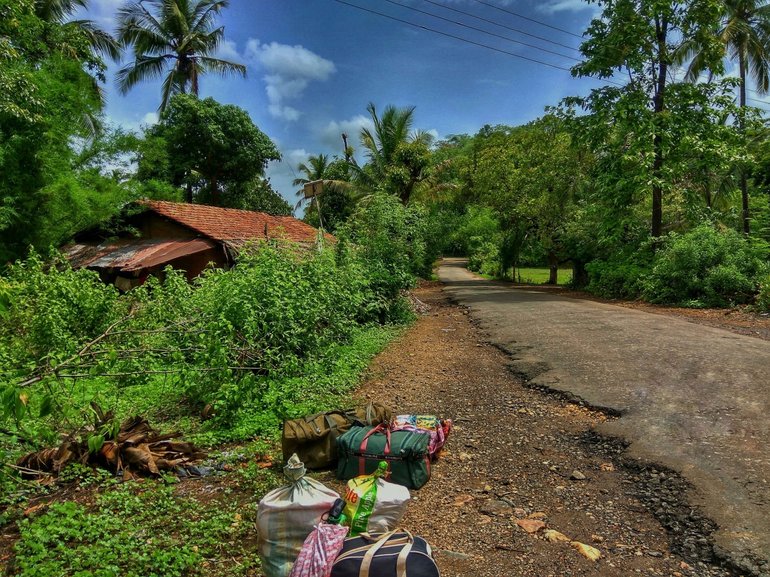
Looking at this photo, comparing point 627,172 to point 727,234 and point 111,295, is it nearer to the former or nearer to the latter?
point 727,234

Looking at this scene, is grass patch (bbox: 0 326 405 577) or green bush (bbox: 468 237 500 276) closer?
grass patch (bbox: 0 326 405 577)

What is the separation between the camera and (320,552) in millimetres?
2176

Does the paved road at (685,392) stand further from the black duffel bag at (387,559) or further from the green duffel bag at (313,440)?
the green duffel bag at (313,440)

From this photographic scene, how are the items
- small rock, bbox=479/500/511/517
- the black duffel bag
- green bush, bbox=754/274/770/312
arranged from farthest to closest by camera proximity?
green bush, bbox=754/274/770/312 → small rock, bbox=479/500/511/517 → the black duffel bag

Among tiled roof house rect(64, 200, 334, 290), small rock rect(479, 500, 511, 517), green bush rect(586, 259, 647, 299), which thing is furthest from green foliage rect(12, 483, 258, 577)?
green bush rect(586, 259, 647, 299)

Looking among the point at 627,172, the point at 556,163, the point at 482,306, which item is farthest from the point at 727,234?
the point at 556,163

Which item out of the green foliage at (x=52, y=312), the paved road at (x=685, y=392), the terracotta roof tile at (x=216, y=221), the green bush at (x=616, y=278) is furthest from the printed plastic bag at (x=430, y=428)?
the green bush at (x=616, y=278)

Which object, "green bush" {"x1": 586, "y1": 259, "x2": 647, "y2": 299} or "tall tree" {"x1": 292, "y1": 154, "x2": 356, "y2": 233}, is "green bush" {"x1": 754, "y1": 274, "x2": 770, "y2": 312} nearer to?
"green bush" {"x1": 586, "y1": 259, "x2": 647, "y2": 299}

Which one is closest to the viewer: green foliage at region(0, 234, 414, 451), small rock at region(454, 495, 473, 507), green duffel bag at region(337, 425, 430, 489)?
small rock at region(454, 495, 473, 507)

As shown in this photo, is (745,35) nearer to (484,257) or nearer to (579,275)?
(579,275)

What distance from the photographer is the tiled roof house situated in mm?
12453

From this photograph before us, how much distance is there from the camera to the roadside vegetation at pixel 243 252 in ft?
10.4

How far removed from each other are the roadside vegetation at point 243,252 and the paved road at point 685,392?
2807 millimetres

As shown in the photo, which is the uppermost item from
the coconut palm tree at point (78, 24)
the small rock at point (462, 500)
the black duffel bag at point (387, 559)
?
the coconut palm tree at point (78, 24)
